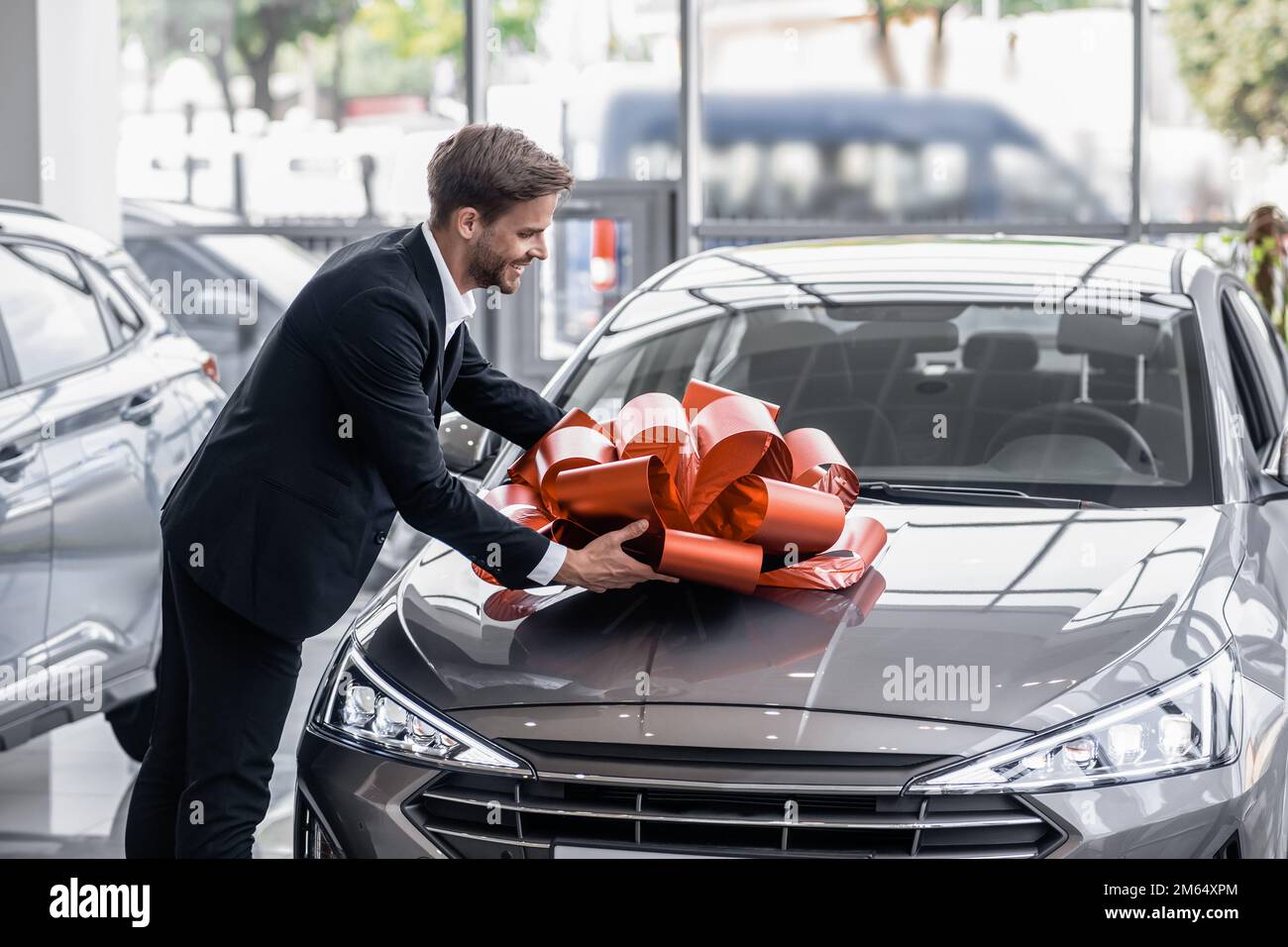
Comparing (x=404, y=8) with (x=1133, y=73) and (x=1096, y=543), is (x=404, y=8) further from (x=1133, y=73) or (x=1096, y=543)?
(x=1096, y=543)

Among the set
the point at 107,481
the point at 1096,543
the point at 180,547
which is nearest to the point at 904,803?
the point at 1096,543

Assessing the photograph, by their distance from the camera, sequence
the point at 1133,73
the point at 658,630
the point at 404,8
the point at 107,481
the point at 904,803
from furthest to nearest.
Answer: the point at 404,8
the point at 1133,73
the point at 107,481
the point at 658,630
the point at 904,803

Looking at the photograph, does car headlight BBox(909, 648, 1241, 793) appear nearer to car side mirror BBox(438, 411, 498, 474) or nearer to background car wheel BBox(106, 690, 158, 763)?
car side mirror BBox(438, 411, 498, 474)

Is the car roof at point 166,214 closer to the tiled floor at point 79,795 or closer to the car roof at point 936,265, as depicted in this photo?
the tiled floor at point 79,795

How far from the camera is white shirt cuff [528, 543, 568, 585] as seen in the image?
2312mm

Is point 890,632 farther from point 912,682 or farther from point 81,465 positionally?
point 81,465

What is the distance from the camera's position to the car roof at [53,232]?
3.89 meters

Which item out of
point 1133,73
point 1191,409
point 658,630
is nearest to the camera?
point 658,630

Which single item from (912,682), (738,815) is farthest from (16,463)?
(912,682)

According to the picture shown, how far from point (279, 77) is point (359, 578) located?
694 centimetres

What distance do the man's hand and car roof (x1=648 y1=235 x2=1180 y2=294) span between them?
107 centimetres

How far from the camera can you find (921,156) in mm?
8047

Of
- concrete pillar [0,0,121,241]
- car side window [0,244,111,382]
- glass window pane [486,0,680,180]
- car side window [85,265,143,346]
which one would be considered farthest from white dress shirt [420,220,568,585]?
glass window pane [486,0,680,180]

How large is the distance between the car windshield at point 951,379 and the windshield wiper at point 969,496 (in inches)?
0.4
